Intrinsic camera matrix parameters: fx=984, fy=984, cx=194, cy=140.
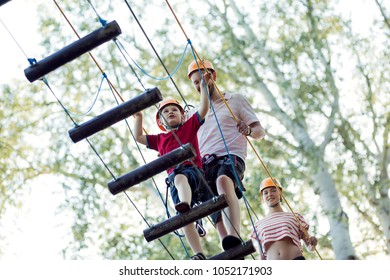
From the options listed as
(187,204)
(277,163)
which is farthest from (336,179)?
(187,204)

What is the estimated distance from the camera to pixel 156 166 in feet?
17.6

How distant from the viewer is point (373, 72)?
1401 cm

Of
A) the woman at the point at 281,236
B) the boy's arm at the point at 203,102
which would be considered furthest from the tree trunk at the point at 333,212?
the boy's arm at the point at 203,102

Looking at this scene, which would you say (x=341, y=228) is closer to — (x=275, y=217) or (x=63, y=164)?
(x=63, y=164)

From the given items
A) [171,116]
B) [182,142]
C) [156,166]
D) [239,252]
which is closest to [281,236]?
[239,252]

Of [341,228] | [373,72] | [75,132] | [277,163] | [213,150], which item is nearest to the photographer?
[75,132]

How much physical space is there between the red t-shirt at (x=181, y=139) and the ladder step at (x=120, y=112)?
0.59m

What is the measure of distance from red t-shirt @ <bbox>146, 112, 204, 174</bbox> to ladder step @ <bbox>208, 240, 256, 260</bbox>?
59 cm

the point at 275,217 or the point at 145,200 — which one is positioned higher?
the point at 145,200

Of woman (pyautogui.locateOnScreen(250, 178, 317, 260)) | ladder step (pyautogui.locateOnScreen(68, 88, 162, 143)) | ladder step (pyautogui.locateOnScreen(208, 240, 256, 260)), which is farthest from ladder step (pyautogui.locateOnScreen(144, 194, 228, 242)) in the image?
woman (pyautogui.locateOnScreen(250, 178, 317, 260))

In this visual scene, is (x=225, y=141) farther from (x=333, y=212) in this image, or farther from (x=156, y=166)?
(x=333, y=212)

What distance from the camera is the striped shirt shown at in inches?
248

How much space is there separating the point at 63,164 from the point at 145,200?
4.12 ft

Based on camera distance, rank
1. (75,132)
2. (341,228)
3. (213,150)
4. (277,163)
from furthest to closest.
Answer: (277,163), (341,228), (213,150), (75,132)
